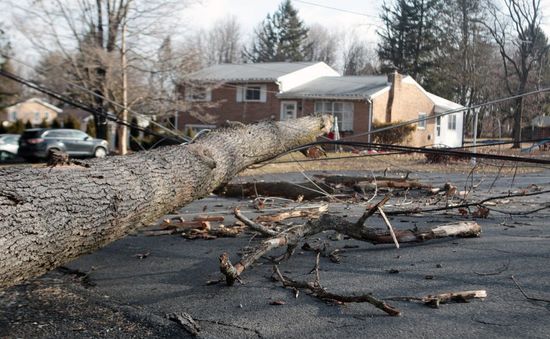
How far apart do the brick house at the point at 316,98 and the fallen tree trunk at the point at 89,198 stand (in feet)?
78.4

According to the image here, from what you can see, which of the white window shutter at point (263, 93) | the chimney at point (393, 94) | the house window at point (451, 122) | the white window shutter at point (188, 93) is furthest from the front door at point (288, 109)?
the house window at point (451, 122)

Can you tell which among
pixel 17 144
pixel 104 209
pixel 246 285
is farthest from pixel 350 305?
pixel 17 144

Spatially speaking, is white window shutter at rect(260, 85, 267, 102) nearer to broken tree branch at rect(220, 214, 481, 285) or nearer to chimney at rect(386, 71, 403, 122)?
chimney at rect(386, 71, 403, 122)

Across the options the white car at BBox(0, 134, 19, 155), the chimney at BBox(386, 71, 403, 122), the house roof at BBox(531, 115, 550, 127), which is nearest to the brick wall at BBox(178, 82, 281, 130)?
the chimney at BBox(386, 71, 403, 122)

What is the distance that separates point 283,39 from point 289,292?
214 feet

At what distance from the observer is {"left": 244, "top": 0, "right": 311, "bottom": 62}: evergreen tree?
67.6 m

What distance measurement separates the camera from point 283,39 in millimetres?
68125

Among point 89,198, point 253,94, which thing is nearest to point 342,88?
point 253,94

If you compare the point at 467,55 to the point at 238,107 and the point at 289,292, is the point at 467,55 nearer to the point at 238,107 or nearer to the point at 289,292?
the point at 238,107

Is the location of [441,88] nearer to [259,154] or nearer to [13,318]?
[259,154]

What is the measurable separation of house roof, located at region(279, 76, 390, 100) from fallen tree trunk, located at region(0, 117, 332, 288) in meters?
25.6

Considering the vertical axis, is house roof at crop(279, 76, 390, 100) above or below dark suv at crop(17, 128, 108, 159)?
above

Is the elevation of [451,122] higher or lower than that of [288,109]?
lower

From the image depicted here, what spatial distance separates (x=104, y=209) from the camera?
445 centimetres
